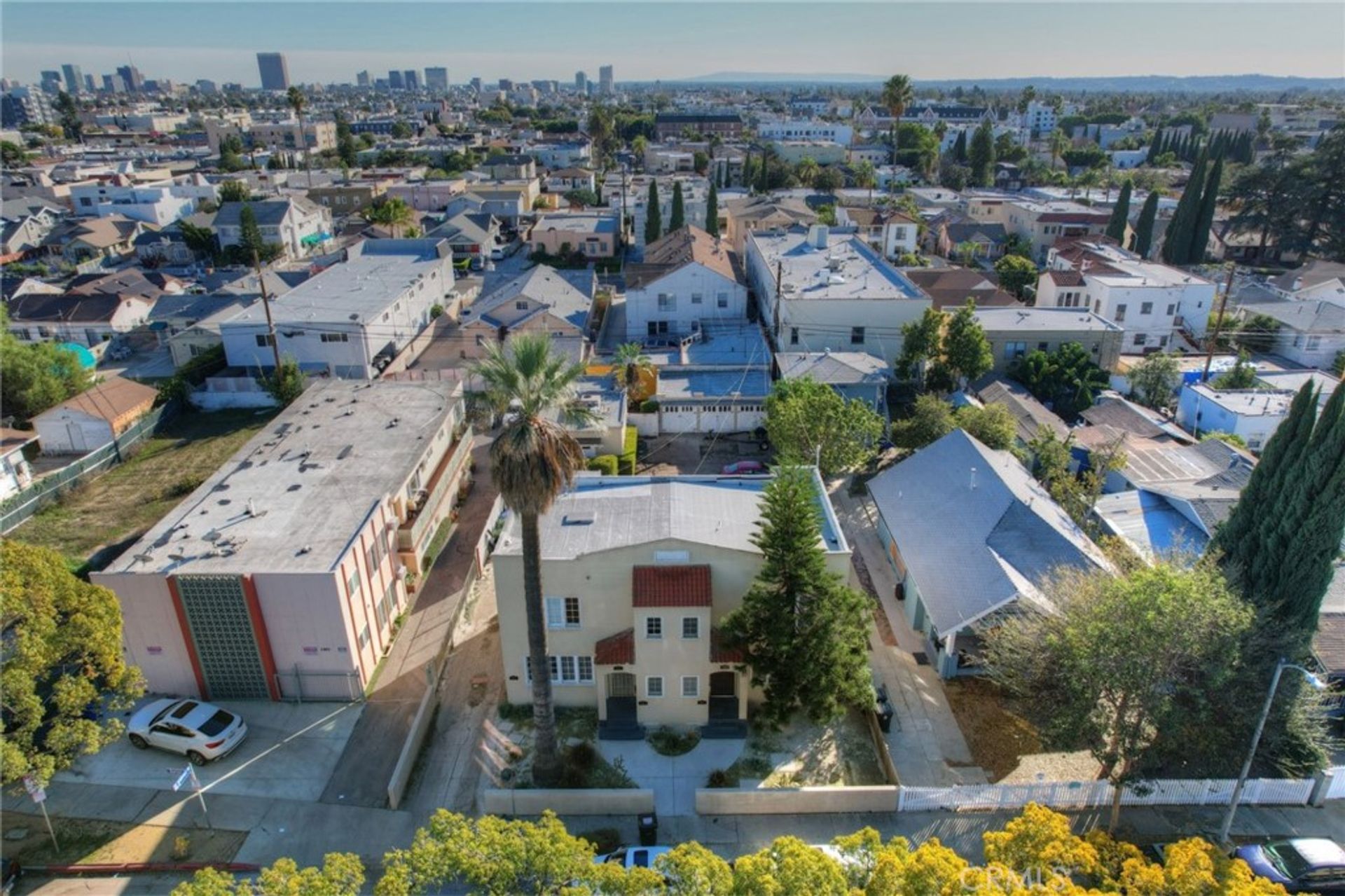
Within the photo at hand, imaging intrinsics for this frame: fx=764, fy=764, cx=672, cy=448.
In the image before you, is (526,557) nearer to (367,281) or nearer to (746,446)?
(746,446)

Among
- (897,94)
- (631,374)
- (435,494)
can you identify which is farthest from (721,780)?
(897,94)

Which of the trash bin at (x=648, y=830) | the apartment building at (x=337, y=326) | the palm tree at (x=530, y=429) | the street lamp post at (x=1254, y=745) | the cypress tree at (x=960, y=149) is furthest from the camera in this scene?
the cypress tree at (x=960, y=149)

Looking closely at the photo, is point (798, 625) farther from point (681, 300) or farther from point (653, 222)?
point (653, 222)

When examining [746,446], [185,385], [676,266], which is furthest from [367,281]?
[746,446]

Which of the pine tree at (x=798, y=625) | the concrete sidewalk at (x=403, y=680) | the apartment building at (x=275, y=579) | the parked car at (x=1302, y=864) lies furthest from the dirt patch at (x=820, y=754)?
the apartment building at (x=275, y=579)

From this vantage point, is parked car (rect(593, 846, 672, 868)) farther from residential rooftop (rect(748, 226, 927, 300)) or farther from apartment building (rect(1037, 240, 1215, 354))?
apartment building (rect(1037, 240, 1215, 354))

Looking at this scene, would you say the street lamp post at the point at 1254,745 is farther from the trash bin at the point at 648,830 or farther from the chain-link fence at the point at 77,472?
the chain-link fence at the point at 77,472
